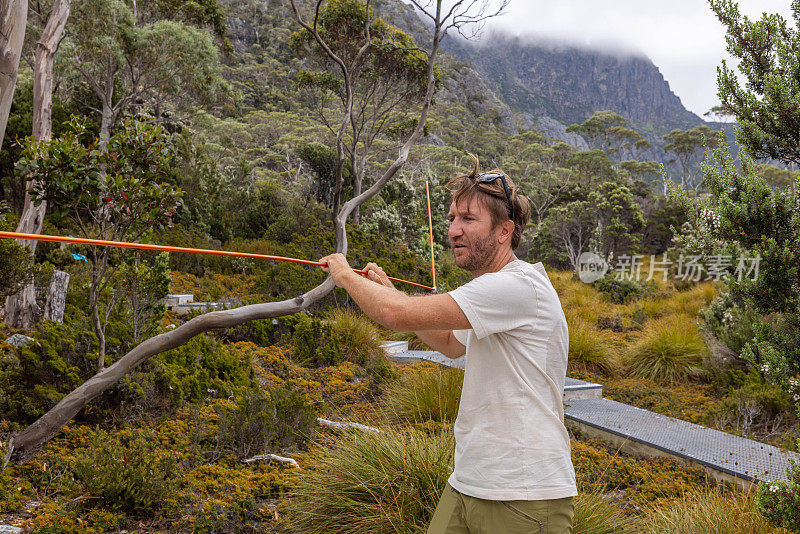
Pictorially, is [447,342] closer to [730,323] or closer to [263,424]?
[263,424]

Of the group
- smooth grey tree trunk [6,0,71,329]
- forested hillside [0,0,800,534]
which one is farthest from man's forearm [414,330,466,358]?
smooth grey tree trunk [6,0,71,329]

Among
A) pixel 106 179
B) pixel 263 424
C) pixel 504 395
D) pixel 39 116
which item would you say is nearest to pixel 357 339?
pixel 263 424

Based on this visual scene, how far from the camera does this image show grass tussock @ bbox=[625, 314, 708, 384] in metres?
7.45

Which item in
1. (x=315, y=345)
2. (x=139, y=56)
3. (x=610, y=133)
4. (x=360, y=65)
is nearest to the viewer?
(x=315, y=345)

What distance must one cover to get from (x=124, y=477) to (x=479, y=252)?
2551 mm

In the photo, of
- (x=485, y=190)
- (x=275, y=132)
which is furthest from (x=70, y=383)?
(x=275, y=132)

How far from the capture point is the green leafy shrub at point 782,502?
2.53 meters

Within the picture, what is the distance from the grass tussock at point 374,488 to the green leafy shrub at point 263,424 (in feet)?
2.46

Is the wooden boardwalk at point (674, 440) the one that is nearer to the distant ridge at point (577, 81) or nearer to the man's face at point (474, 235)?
the man's face at point (474, 235)

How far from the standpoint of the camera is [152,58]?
13.8 meters

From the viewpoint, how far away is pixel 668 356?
767 centimetres

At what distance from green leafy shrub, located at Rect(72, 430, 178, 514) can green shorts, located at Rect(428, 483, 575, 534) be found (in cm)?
220

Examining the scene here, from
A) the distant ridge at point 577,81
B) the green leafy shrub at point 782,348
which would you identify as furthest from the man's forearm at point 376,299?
the distant ridge at point 577,81

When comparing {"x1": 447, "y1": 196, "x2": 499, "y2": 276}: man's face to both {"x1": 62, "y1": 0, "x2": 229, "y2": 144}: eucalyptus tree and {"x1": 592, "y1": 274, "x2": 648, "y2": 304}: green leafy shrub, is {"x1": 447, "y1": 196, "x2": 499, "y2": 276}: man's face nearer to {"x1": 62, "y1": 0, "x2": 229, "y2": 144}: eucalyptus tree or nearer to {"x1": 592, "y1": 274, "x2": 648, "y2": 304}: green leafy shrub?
{"x1": 592, "y1": 274, "x2": 648, "y2": 304}: green leafy shrub
